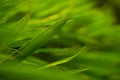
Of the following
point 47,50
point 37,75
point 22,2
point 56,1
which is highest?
point 56,1

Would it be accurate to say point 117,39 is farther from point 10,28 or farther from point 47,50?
point 10,28

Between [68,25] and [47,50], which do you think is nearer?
[47,50]

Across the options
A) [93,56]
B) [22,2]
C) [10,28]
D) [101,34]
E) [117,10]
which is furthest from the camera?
[117,10]

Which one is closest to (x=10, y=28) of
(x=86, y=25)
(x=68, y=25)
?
(x=68, y=25)

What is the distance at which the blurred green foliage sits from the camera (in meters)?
0.78

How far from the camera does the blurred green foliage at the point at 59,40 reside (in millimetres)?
779

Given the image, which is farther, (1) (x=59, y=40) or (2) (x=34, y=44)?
(1) (x=59, y=40)

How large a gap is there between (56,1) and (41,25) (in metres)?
0.20

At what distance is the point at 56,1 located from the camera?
1.21 metres

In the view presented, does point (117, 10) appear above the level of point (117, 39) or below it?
above

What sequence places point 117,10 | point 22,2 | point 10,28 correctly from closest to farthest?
1. point 10,28
2. point 22,2
3. point 117,10

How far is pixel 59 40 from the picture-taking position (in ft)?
3.71

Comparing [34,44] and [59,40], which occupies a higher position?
[59,40]

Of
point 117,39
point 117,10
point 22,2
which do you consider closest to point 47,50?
point 22,2
